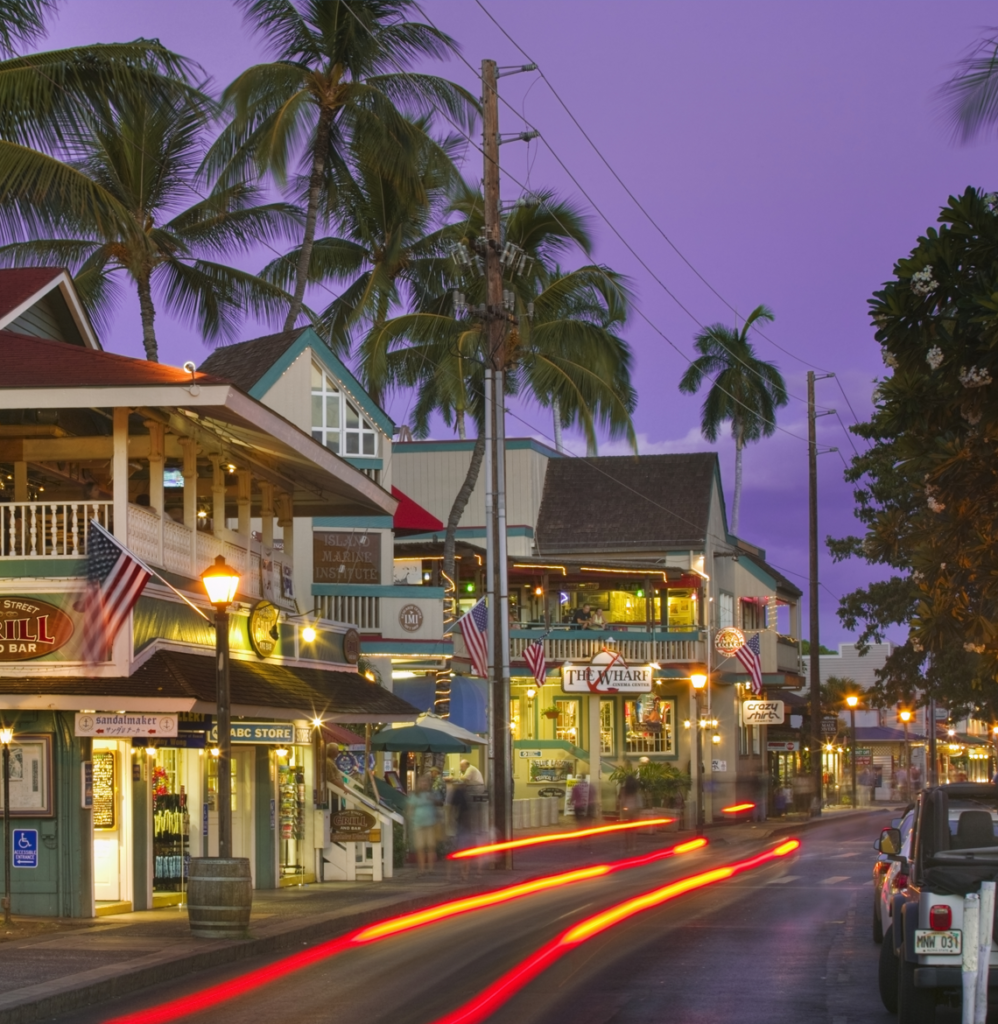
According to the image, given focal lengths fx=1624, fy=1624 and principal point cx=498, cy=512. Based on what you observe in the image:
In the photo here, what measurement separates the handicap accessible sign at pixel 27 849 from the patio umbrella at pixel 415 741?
10762 mm

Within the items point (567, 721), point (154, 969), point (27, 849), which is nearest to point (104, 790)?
point (27, 849)

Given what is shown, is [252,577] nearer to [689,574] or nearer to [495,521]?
[495,521]

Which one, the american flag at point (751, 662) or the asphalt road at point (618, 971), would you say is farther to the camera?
the american flag at point (751, 662)

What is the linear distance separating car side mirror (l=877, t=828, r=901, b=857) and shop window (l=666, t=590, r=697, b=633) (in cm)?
3569

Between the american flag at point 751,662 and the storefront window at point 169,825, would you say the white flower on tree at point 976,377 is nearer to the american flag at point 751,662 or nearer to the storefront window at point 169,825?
the storefront window at point 169,825

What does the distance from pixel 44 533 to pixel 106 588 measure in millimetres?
1765

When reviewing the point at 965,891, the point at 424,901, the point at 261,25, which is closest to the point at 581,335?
the point at 261,25

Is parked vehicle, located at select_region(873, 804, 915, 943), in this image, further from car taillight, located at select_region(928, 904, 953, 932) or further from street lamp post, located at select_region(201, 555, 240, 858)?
street lamp post, located at select_region(201, 555, 240, 858)

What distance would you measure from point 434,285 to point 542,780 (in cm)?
1456

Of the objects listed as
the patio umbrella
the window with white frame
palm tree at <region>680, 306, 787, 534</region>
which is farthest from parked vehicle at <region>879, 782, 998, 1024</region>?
palm tree at <region>680, 306, 787, 534</region>

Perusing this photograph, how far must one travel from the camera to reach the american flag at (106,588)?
18.1 m

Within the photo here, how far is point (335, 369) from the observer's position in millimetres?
34156

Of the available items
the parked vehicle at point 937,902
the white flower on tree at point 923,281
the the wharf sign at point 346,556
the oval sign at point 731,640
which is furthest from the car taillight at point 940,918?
the oval sign at point 731,640

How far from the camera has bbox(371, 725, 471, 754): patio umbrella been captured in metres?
29.0
